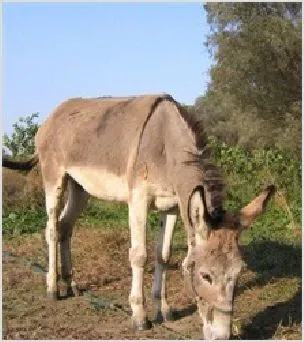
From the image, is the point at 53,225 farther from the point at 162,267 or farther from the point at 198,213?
the point at 198,213

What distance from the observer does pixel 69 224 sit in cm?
615

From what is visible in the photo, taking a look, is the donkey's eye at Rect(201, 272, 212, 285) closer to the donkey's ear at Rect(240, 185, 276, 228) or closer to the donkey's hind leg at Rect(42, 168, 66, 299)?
the donkey's ear at Rect(240, 185, 276, 228)

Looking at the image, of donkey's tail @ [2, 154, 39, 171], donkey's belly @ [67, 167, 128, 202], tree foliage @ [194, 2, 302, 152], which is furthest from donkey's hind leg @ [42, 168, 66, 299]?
tree foliage @ [194, 2, 302, 152]

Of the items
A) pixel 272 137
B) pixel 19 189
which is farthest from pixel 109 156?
pixel 272 137

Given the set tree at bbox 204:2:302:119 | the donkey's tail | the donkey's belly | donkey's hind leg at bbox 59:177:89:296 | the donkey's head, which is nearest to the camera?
the donkey's head

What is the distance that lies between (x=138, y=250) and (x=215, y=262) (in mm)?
953

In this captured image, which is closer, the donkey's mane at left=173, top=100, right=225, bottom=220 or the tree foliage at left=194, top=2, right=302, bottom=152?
the donkey's mane at left=173, top=100, right=225, bottom=220

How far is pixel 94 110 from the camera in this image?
5.78 meters

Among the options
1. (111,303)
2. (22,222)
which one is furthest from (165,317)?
(22,222)

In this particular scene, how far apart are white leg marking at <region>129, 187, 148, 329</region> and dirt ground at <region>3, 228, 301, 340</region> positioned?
7.9 inches

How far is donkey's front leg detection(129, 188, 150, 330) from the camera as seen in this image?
463 cm

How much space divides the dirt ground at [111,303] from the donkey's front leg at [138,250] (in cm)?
14

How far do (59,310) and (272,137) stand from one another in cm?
1549

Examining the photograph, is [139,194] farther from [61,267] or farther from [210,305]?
[61,267]
